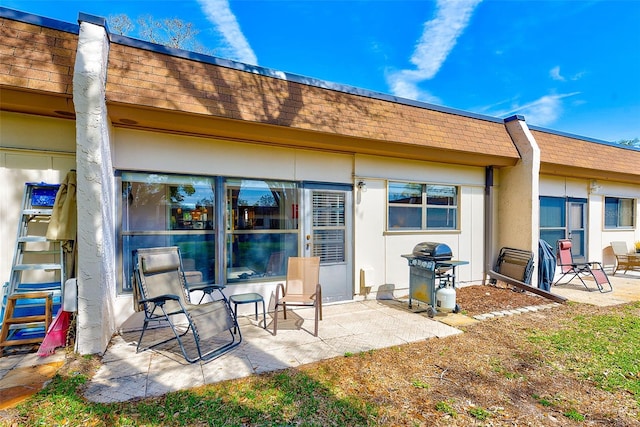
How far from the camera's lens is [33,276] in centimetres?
362

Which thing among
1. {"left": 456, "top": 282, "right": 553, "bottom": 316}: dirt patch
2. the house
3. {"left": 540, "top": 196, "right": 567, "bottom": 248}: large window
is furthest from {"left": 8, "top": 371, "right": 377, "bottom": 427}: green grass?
{"left": 540, "top": 196, "right": 567, "bottom": 248}: large window

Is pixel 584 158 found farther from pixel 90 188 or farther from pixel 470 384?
pixel 90 188

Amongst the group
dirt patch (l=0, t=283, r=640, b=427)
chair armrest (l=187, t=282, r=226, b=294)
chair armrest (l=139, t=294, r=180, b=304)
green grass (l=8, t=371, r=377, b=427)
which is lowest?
dirt patch (l=0, t=283, r=640, b=427)

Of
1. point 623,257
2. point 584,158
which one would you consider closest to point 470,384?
point 584,158

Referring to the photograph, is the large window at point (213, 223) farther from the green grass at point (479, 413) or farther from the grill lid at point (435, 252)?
the green grass at point (479, 413)

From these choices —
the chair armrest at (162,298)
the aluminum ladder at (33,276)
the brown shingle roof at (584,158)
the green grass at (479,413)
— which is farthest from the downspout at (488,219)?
the aluminum ladder at (33,276)

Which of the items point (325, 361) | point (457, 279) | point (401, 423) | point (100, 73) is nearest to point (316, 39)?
point (100, 73)

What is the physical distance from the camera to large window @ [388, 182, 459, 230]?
5789 mm

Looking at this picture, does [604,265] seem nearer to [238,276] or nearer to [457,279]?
[457,279]

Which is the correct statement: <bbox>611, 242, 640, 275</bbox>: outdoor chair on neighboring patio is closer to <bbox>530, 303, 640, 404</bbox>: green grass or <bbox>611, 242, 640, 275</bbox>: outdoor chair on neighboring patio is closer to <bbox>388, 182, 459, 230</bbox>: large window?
<bbox>530, 303, 640, 404</bbox>: green grass

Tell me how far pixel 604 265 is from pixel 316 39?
1092 centimetres

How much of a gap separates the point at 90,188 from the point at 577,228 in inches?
425

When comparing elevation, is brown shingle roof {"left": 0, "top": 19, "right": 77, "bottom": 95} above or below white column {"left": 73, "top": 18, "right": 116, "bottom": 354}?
above

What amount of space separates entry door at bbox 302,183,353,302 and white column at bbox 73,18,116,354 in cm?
282
